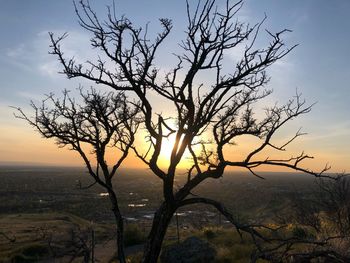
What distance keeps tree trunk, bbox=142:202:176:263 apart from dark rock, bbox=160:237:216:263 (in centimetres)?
1133

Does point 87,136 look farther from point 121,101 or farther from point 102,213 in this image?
point 102,213

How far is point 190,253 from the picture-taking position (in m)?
22.6

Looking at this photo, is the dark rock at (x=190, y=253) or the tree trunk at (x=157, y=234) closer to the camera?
the tree trunk at (x=157, y=234)

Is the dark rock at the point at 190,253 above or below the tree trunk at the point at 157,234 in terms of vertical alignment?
below

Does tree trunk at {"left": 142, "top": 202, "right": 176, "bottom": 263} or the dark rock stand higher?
tree trunk at {"left": 142, "top": 202, "right": 176, "bottom": 263}

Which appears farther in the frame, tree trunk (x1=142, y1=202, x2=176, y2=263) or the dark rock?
the dark rock

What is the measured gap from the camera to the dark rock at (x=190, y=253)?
2220 cm

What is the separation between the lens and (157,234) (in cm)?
1123

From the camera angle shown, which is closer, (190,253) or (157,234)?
(157,234)

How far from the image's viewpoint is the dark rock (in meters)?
22.2

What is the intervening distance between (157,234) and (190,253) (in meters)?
12.1

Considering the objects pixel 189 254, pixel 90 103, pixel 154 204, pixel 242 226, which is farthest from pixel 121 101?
pixel 154 204

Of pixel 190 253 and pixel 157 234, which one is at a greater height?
pixel 157 234

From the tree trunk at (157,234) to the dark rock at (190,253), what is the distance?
11335 millimetres
